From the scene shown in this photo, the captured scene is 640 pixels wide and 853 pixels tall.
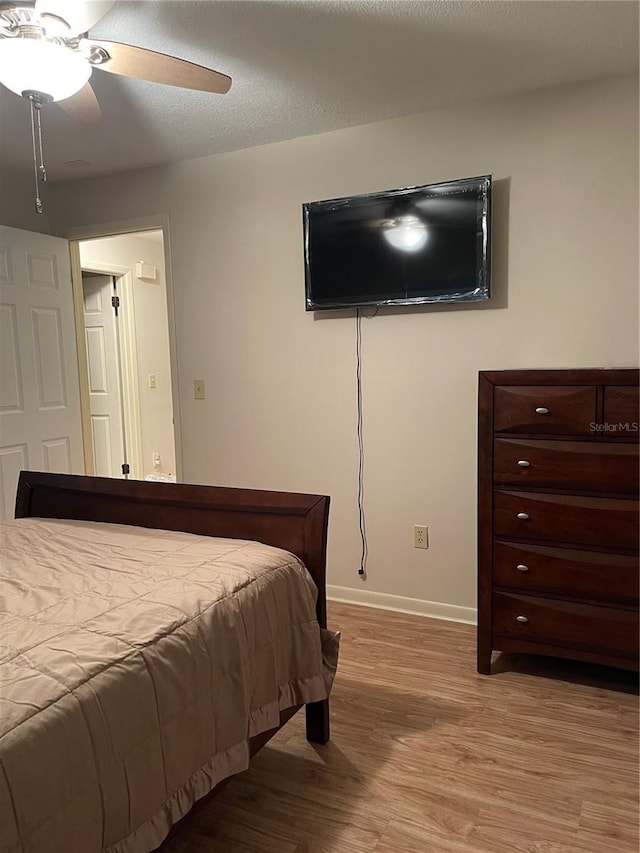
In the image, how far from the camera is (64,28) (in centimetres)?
165

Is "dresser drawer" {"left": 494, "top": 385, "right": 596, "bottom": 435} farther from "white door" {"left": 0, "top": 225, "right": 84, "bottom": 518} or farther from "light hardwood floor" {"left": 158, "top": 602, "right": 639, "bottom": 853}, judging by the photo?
"white door" {"left": 0, "top": 225, "right": 84, "bottom": 518}

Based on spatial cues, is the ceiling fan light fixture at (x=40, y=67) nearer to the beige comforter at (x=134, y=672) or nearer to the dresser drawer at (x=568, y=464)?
the beige comforter at (x=134, y=672)

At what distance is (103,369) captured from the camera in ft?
17.1

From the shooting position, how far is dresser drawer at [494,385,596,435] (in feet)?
7.23

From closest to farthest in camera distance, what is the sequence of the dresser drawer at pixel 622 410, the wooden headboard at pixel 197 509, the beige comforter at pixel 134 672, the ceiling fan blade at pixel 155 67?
the beige comforter at pixel 134 672
the ceiling fan blade at pixel 155 67
the wooden headboard at pixel 197 509
the dresser drawer at pixel 622 410

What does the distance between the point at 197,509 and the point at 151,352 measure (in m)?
3.75

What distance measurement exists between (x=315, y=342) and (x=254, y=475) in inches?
33.0

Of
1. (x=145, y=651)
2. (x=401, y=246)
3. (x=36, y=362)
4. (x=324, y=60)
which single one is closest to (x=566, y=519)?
(x=401, y=246)

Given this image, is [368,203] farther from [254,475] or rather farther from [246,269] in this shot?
[254,475]

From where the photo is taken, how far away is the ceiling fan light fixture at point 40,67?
1.58 metres

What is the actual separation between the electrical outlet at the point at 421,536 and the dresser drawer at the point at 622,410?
1104 millimetres

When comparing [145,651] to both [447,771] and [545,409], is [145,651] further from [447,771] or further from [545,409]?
[545,409]

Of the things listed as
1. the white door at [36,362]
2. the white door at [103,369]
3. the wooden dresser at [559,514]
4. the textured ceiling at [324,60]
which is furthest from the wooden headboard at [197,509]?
the white door at [103,369]

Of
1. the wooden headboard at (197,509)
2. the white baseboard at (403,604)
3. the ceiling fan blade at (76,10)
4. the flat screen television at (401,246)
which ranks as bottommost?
the white baseboard at (403,604)
